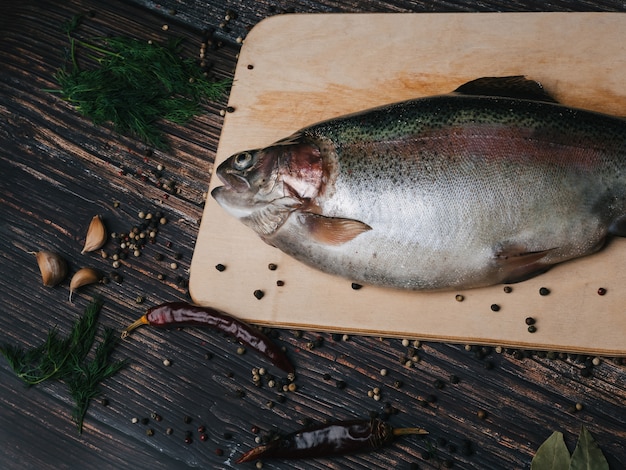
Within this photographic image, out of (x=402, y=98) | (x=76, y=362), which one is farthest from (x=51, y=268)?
(x=402, y=98)

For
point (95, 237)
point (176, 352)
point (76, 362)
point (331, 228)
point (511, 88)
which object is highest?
point (511, 88)

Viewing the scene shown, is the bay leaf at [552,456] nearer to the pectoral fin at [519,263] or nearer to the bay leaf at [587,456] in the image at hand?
the bay leaf at [587,456]

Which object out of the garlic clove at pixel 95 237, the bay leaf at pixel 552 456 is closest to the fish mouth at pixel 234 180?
the garlic clove at pixel 95 237

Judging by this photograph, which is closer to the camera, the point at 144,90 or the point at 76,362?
the point at 76,362

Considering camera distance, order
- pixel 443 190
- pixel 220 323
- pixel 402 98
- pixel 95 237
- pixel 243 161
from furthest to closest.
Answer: pixel 95 237 < pixel 402 98 < pixel 220 323 < pixel 243 161 < pixel 443 190

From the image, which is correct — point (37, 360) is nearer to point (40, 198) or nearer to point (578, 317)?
point (40, 198)

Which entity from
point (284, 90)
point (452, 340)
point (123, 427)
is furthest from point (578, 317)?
point (123, 427)

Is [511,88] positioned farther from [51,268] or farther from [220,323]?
[51,268]
